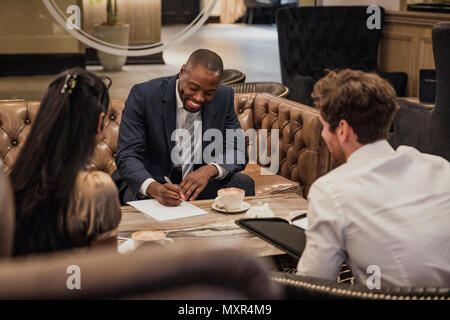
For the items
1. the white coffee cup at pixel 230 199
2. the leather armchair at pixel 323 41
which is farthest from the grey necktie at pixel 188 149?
the leather armchair at pixel 323 41

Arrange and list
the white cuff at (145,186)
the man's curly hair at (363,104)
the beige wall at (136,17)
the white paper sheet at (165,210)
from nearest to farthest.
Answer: the man's curly hair at (363,104), the white paper sheet at (165,210), the white cuff at (145,186), the beige wall at (136,17)

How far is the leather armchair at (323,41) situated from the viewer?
6.60 metres

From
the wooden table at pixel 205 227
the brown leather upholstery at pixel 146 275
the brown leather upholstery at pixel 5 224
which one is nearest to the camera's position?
the brown leather upholstery at pixel 146 275

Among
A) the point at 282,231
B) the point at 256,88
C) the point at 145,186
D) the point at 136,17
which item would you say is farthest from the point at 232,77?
the point at 282,231

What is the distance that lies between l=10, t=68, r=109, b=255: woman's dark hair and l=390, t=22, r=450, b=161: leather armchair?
10.3ft

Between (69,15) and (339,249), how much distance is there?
167 inches

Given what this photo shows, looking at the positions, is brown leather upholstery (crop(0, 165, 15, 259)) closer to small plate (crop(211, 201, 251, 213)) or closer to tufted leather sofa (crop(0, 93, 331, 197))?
small plate (crop(211, 201, 251, 213))

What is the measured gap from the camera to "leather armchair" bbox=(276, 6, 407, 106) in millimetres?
6602

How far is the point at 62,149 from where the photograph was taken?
1310mm

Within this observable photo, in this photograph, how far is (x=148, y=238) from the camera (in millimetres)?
1923

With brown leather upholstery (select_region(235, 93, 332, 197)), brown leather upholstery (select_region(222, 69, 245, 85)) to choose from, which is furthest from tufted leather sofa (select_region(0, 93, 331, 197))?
brown leather upholstery (select_region(222, 69, 245, 85))

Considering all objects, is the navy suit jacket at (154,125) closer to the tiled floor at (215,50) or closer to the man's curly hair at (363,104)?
the man's curly hair at (363,104)

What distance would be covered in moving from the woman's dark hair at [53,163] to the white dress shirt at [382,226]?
2.05ft
